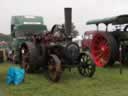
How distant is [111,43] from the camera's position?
1417cm

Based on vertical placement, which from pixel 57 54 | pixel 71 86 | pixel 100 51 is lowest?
pixel 71 86

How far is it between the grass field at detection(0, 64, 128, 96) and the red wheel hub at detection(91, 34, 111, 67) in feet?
9.10

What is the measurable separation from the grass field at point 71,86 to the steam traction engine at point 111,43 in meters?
2.52

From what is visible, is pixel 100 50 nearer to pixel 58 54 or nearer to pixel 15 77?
pixel 58 54

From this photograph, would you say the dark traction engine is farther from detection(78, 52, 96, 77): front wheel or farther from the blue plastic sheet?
the blue plastic sheet

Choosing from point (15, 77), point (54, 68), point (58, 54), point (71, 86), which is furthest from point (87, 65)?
point (15, 77)

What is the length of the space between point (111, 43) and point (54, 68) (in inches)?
168

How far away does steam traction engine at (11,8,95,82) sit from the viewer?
1071 centimetres

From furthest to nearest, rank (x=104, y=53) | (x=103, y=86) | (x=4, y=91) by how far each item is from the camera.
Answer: (x=104, y=53) → (x=103, y=86) → (x=4, y=91)

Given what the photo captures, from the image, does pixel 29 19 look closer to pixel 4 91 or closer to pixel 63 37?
pixel 63 37

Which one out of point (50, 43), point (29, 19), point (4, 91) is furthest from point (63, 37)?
point (29, 19)

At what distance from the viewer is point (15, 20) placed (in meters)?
18.5

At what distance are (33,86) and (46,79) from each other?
1451 mm

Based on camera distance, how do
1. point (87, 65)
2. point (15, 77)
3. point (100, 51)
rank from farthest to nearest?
point (100, 51) < point (87, 65) < point (15, 77)
